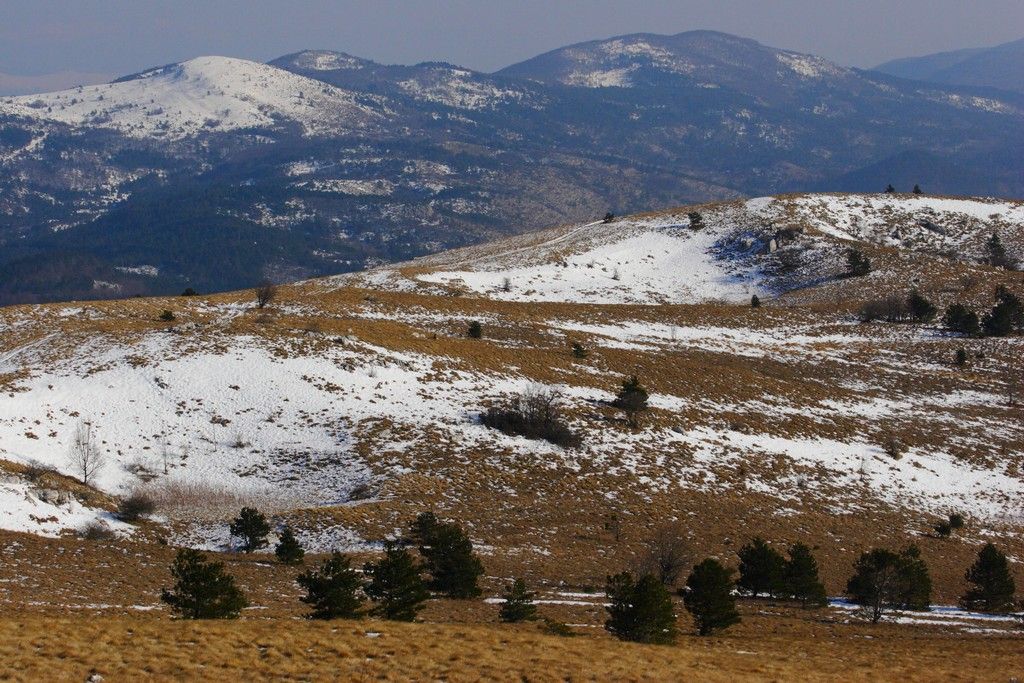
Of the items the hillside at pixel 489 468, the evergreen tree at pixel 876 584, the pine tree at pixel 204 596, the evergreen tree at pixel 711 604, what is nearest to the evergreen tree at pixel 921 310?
the hillside at pixel 489 468

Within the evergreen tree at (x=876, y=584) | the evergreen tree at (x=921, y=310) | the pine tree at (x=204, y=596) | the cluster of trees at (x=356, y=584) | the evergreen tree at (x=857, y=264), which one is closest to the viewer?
the pine tree at (x=204, y=596)

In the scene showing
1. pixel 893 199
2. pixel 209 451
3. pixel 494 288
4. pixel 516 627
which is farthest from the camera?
pixel 893 199

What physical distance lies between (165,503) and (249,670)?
2365 centimetres

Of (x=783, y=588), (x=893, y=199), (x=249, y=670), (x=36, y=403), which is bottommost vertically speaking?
(x=783, y=588)

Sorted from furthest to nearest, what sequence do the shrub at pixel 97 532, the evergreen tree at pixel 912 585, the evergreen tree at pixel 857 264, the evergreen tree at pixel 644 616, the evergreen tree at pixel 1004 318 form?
the evergreen tree at pixel 857 264, the evergreen tree at pixel 1004 318, the shrub at pixel 97 532, the evergreen tree at pixel 912 585, the evergreen tree at pixel 644 616

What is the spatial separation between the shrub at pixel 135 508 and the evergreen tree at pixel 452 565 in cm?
1423

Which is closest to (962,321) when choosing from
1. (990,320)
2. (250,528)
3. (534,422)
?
Result: (990,320)

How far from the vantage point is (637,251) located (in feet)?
363

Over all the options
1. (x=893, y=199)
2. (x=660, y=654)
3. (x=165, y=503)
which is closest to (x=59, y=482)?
(x=165, y=503)

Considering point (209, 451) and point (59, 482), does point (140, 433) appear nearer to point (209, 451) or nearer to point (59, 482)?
point (209, 451)

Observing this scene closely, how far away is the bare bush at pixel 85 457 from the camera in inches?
1502

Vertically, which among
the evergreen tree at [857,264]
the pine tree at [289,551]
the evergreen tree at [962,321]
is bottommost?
the pine tree at [289,551]

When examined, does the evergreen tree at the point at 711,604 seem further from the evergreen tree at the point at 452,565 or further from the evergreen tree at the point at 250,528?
the evergreen tree at the point at 250,528

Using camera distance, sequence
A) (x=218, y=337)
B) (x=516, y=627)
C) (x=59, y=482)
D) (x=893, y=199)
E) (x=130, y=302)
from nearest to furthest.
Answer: (x=516, y=627) → (x=59, y=482) → (x=218, y=337) → (x=130, y=302) → (x=893, y=199)
